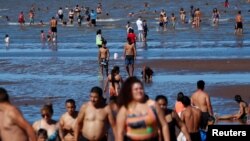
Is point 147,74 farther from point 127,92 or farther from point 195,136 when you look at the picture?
point 127,92

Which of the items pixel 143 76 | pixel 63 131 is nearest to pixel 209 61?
pixel 143 76

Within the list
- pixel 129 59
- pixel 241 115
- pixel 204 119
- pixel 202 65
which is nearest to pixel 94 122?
pixel 204 119

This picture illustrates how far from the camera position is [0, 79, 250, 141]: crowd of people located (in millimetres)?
8695

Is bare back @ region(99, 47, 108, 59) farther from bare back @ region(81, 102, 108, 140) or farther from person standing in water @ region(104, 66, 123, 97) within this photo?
bare back @ region(81, 102, 108, 140)

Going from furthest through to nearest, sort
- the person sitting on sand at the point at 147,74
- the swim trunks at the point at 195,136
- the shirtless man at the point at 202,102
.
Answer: the person sitting on sand at the point at 147,74 → the shirtless man at the point at 202,102 → the swim trunks at the point at 195,136

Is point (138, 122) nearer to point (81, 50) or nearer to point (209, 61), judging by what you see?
point (209, 61)

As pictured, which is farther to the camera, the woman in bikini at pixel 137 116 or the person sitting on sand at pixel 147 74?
the person sitting on sand at pixel 147 74

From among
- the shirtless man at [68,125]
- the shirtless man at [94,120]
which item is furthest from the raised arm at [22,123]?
the shirtless man at [68,125]

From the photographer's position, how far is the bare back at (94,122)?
1089 cm

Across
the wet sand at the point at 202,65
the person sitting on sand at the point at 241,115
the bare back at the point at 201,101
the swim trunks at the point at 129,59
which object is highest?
the bare back at the point at 201,101

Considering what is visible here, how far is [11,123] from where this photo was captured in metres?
9.45

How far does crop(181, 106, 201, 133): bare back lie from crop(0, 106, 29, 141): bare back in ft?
11.7

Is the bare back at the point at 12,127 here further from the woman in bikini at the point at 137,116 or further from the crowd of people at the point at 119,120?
the woman in bikini at the point at 137,116

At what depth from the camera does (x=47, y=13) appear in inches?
2739
